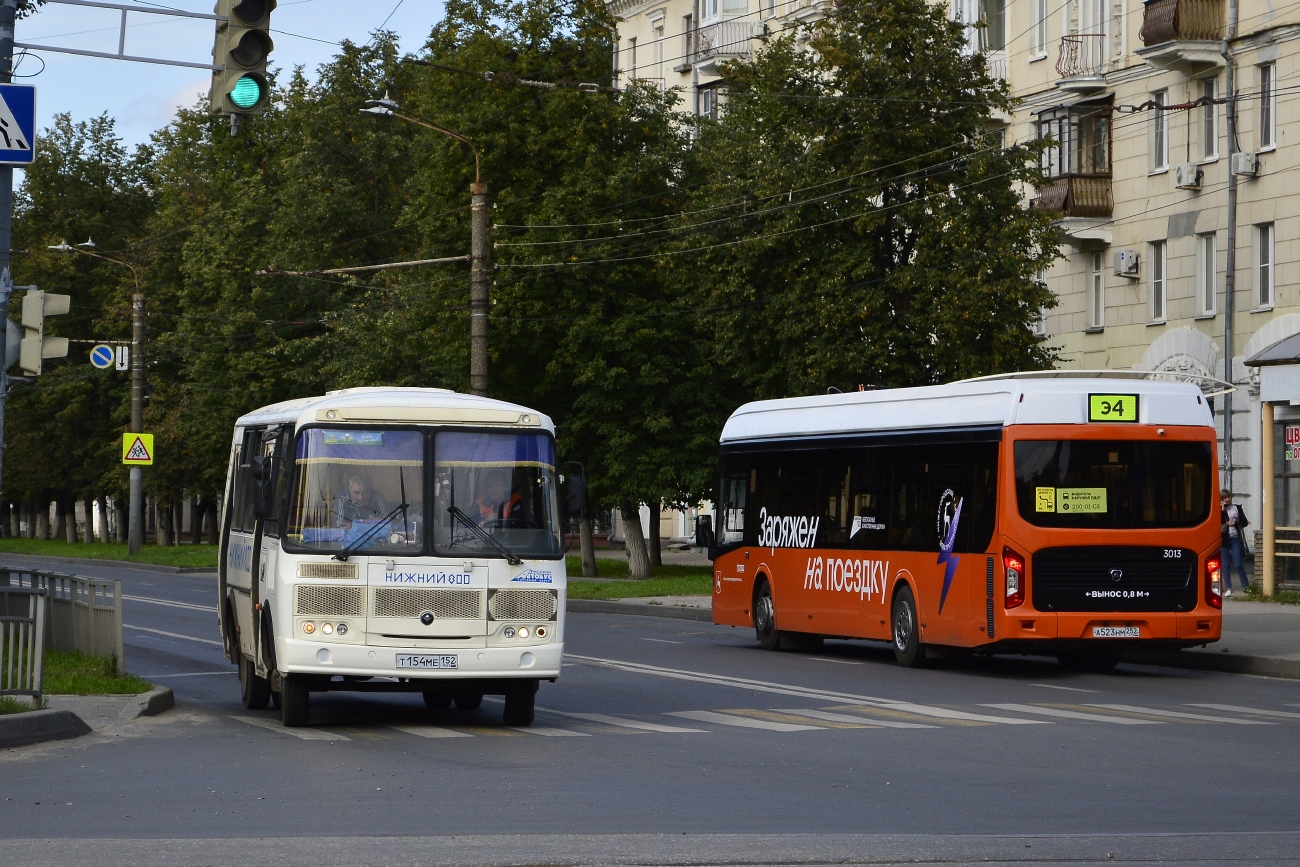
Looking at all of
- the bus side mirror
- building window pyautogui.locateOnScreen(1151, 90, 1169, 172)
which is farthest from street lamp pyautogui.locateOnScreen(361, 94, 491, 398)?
the bus side mirror

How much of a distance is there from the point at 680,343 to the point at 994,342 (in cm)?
1133

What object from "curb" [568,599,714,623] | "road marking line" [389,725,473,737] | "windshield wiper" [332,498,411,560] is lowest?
"curb" [568,599,714,623]

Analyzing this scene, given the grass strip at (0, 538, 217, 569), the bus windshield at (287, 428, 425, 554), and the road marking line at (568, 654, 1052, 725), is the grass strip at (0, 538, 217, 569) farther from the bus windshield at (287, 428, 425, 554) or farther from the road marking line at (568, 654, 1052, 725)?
the bus windshield at (287, 428, 425, 554)

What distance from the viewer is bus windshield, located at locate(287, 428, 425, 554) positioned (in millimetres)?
14547

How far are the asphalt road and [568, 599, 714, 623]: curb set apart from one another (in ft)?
43.1

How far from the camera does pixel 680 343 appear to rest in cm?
4412

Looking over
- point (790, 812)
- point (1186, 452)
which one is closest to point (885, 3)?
point (1186, 452)

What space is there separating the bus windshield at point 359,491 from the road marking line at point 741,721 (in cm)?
266

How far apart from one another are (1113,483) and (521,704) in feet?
24.8

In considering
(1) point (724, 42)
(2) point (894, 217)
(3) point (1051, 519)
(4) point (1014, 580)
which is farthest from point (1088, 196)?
(4) point (1014, 580)

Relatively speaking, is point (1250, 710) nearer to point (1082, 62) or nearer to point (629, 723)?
point (629, 723)

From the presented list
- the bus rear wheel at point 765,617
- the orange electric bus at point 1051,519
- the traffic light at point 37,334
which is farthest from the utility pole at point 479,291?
the traffic light at point 37,334

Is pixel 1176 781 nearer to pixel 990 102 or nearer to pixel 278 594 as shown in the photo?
pixel 278 594

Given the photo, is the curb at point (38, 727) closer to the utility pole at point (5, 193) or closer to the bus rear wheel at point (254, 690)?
the bus rear wheel at point (254, 690)
